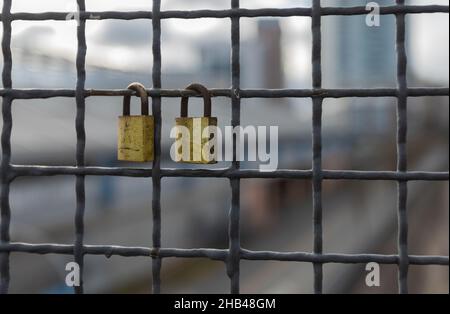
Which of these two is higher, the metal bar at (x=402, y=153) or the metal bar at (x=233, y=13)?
the metal bar at (x=233, y=13)

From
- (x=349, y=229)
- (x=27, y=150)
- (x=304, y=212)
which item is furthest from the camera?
(x=304, y=212)

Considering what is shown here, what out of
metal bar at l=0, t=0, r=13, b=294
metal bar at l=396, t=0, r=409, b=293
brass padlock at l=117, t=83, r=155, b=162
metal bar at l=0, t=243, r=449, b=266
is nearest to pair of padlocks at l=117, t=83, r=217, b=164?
brass padlock at l=117, t=83, r=155, b=162

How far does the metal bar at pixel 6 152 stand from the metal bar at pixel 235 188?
2.27 feet

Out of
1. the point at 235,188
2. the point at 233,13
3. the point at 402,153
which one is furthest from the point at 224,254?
the point at 233,13

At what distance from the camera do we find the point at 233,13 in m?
1.47

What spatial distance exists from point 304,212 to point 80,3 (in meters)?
20.3

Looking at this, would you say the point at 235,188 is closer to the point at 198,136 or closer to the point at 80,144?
the point at 198,136

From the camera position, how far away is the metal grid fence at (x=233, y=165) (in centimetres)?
140

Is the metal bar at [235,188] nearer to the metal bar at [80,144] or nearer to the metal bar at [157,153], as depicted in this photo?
the metal bar at [157,153]

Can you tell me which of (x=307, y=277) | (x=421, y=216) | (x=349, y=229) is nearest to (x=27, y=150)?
(x=307, y=277)

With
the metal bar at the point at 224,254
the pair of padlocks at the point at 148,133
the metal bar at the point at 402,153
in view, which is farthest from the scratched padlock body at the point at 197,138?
the metal bar at the point at 402,153

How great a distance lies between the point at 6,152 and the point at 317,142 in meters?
0.94
